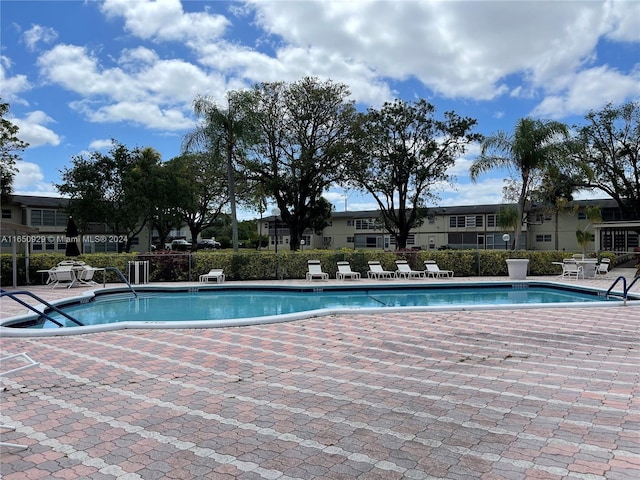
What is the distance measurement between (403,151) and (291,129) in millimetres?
7750

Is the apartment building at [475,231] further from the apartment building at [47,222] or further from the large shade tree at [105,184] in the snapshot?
the large shade tree at [105,184]

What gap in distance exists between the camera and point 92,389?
488cm

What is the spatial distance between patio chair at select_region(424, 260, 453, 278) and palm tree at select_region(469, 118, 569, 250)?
365 cm

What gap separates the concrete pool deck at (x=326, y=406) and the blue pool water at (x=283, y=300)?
153 inches

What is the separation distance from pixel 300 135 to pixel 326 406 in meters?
27.4

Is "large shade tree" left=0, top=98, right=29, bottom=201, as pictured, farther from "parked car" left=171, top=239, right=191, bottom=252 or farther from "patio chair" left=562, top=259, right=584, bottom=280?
"parked car" left=171, top=239, right=191, bottom=252

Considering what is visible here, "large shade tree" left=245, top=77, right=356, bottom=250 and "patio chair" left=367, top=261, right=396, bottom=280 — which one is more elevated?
"large shade tree" left=245, top=77, right=356, bottom=250

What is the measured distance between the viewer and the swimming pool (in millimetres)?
10695

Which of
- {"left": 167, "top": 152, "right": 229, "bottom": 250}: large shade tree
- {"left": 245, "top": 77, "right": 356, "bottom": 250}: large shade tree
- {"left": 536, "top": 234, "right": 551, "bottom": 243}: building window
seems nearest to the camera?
{"left": 245, "top": 77, "right": 356, "bottom": 250}: large shade tree

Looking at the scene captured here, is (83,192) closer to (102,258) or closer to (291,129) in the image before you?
(291,129)

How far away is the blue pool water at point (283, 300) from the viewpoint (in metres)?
12.0

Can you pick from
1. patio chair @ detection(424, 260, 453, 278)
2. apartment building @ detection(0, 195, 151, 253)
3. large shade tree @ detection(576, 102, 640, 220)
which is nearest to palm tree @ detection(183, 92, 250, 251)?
patio chair @ detection(424, 260, 453, 278)

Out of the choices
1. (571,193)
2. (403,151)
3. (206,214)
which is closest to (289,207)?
(403,151)

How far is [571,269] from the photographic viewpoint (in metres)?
19.1
